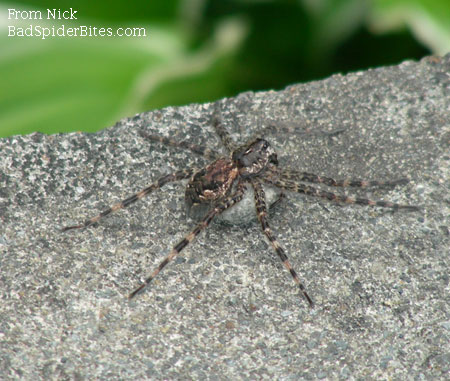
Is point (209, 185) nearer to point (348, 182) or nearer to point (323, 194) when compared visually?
point (323, 194)

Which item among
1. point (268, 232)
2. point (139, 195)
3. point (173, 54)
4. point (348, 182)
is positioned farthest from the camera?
point (173, 54)

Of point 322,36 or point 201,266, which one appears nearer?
point 201,266

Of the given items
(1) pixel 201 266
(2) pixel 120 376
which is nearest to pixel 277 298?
(1) pixel 201 266

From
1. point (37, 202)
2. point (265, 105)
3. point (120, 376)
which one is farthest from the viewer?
point (265, 105)

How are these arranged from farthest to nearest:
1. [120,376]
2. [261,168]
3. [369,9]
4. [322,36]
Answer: [322,36] < [369,9] < [261,168] < [120,376]

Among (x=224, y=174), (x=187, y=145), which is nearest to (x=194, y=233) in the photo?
(x=224, y=174)

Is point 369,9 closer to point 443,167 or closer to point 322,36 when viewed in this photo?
point 322,36

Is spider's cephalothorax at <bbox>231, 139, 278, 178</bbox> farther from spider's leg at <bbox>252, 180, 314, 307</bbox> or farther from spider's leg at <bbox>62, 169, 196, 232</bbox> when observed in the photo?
spider's leg at <bbox>62, 169, 196, 232</bbox>
